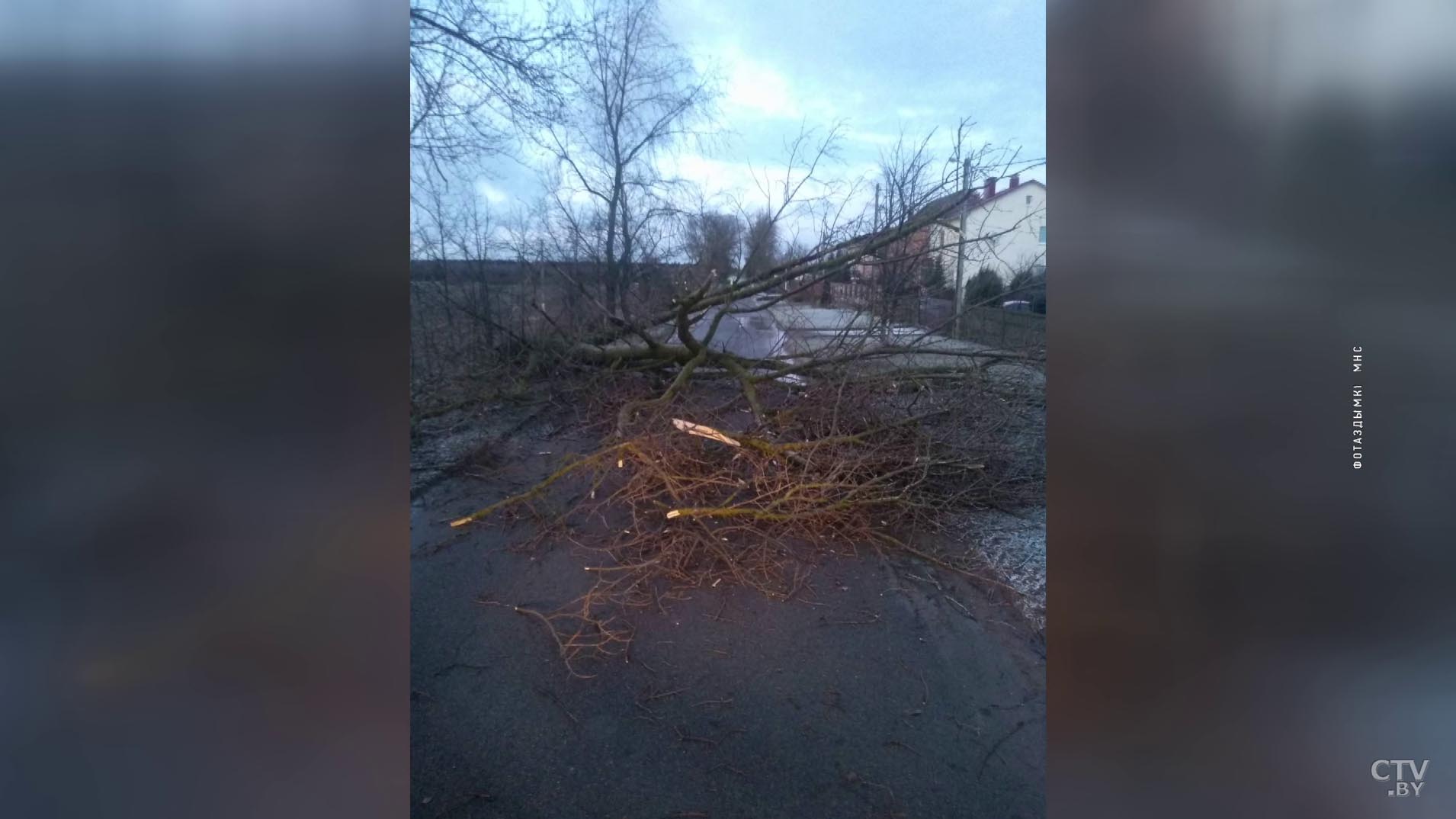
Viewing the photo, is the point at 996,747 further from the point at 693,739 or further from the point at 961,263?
the point at 961,263

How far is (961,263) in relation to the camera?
3639 millimetres

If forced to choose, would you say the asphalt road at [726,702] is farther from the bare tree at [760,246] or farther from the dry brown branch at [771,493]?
the bare tree at [760,246]

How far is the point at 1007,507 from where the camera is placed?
3.25 meters

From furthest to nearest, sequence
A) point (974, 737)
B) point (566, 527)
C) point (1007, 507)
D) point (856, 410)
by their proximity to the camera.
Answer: point (856, 410)
point (1007, 507)
point (566, 527)
point (974, 737)

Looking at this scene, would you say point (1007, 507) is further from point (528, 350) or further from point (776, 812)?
point (528, 350)

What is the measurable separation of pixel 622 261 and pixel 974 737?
2.74 meters

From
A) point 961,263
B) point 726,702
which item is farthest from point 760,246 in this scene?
point 726,702

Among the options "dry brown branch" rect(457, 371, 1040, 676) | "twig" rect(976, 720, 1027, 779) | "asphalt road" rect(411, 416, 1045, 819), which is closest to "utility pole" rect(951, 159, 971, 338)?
"dry brown branch" rect(457, 371, 1040, 676)

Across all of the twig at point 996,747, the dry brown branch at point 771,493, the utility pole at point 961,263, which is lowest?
the twig at point 996,747

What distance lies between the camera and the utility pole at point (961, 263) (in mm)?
3479

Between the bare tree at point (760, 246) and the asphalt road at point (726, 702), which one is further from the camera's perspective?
the bare tree at point (760, 246)

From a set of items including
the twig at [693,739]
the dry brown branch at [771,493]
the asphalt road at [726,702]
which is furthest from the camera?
the dry brown branch at [771,493]

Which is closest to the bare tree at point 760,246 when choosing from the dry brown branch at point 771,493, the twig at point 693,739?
the dry brown branch at point 771,493

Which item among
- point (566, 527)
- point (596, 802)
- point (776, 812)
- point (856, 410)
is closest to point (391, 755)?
→ point (596, 802)
